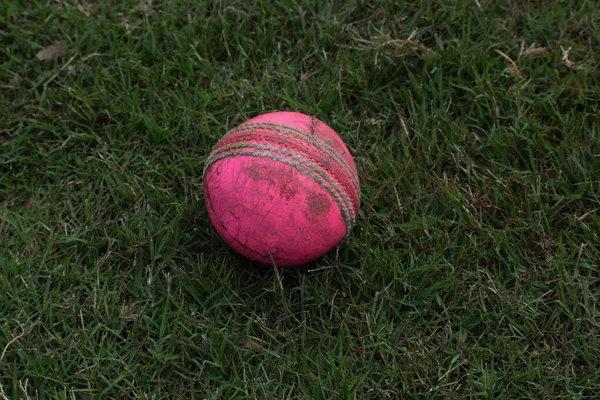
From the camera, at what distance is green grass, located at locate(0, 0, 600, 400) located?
3002 mm

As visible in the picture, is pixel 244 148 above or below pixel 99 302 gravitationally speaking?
above

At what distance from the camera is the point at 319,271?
3250 mm

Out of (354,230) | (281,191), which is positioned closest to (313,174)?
(281,191)

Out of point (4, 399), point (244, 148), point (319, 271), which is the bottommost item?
point (4, 399)

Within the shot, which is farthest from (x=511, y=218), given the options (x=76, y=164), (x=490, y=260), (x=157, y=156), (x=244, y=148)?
(x=76, y=164)

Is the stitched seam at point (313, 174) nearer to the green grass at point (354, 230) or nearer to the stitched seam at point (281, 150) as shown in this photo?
the stitched seam at point (281, 150)

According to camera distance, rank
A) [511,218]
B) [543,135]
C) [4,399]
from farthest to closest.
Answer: [543,135], [511,218], [4,399]

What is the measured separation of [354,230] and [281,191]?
2.07 ft

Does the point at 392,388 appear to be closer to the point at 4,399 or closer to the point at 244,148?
the point at 244,148

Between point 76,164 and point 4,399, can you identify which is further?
point 76,164

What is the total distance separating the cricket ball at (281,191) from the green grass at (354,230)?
29 centimetres

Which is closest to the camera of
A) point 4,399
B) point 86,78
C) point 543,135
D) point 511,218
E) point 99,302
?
point 4,399

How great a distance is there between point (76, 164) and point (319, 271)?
4.53 feet

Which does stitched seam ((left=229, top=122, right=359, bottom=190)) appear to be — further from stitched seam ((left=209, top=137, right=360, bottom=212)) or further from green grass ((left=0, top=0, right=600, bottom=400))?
green grass ((left=0, top=0, right=600, bottom=400))
